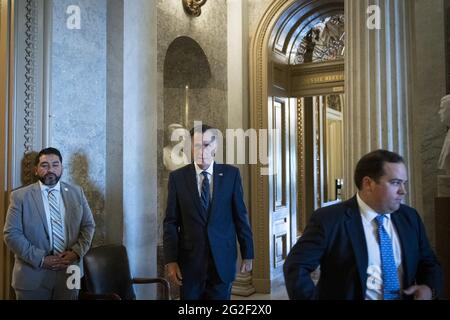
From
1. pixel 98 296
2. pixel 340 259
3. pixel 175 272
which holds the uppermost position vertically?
pixel 340 259

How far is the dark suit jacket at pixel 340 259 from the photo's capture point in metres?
1.72

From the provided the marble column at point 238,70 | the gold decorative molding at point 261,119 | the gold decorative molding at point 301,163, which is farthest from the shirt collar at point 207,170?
the gold decorative molding at point 301,163

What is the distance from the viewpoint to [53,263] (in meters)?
2.85

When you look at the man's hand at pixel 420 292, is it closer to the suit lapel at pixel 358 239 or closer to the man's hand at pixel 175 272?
the suit lapel at pixel 358 239

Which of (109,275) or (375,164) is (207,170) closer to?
(109,275)

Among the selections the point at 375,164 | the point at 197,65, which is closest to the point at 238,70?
the point at 197,65

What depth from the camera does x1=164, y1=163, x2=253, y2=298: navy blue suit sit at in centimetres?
275

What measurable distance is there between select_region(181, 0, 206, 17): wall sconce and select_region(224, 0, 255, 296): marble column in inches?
26.0

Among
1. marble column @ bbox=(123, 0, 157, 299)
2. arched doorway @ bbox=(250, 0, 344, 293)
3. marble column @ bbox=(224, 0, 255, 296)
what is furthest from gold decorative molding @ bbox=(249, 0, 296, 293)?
marble column @ bbox=(123, 0, 157, 299)

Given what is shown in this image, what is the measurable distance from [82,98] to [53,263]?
4.76 ft

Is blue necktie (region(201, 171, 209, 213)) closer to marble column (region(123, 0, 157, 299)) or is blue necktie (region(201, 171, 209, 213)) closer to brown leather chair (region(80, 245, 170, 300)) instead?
brown leather chair (region(80, 245, 170, 300))

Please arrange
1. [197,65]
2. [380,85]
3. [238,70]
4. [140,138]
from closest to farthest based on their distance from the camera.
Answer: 1. [380,85]
2. [140,138]
3. [197,65]
4. [238,70]
